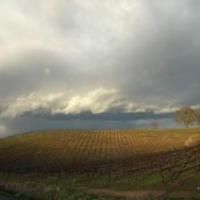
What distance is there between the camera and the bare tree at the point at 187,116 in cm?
19562

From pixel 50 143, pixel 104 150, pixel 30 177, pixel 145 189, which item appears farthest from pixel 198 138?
pixel 145 189

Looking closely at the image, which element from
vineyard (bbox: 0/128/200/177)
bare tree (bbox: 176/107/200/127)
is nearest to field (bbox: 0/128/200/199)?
vineyard (bbox: 0/128/200/177)

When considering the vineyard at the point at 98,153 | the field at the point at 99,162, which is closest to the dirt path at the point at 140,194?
the field at the point at 99,162

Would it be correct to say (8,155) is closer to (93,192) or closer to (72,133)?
(72,133)

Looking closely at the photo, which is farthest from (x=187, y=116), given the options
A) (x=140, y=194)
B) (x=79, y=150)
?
(x=140, y=194)

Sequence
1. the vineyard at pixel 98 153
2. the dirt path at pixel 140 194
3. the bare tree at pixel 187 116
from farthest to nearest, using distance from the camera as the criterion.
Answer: the bare tree at pixel 187 116, the vineyard at pixel 98 153, the dirt path at pixel 140 194

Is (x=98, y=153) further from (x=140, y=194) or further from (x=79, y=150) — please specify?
(x=140, y=194)

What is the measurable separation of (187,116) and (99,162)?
111 metres

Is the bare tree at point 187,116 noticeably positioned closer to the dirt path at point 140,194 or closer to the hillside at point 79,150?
the hillside at point 79,150

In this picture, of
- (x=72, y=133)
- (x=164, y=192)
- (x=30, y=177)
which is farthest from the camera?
(x=72, y=133)

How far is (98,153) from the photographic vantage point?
351 feet

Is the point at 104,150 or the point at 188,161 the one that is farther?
the point at 104,150

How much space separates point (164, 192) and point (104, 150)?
58.8 metres

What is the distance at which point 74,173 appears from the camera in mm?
80625
